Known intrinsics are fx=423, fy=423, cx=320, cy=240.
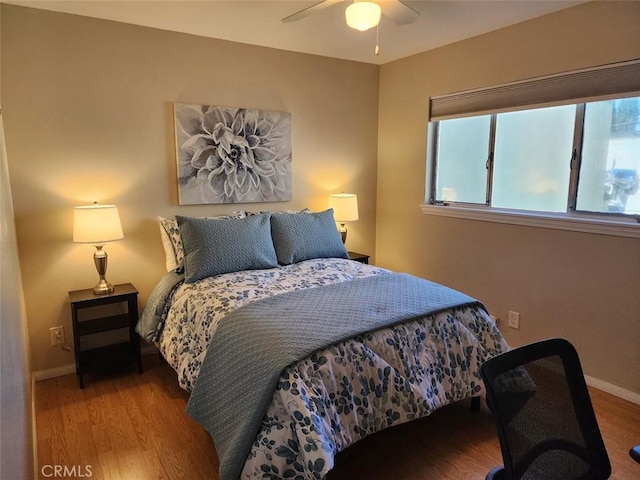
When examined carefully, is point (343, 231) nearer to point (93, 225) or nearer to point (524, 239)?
point (524, 239)

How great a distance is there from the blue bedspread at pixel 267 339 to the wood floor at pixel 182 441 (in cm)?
30

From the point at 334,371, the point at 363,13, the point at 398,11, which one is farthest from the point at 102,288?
the point at 398,11

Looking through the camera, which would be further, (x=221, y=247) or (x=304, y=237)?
(x=304, y=237)

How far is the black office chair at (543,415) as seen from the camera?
3.56ft

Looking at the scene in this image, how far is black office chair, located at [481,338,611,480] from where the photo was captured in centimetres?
108

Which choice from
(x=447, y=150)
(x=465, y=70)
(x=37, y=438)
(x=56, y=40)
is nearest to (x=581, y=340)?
(x=447, y=150)

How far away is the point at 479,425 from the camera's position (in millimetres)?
2311

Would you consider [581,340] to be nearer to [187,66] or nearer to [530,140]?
[530,140]

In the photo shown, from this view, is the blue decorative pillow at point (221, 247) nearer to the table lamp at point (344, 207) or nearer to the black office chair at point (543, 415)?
the table lamp at point (344, 207)

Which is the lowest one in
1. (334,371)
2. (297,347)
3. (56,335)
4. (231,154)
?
(56,335)

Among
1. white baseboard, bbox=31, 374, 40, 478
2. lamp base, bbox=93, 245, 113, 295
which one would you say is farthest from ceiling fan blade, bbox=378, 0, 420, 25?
white baseboard, bbox=31, 374, 40, 478

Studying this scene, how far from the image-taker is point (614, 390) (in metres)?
2.63

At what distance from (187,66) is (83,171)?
106cm

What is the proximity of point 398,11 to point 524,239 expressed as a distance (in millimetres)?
1777
